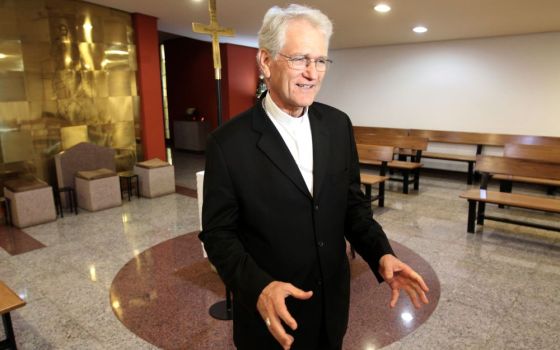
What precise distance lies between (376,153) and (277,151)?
4726mm

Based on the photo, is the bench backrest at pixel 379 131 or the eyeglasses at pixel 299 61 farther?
the bench backrest at pixel 379 131

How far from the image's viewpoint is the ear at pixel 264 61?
1.05 m

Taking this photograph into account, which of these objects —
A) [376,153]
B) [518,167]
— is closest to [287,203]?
[518,167]

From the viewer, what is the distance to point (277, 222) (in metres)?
1.08

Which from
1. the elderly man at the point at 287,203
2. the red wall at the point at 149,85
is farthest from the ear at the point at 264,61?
the red wall at the point at 149,85

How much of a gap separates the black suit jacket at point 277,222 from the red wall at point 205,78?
726 cm

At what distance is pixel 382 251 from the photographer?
1186mm

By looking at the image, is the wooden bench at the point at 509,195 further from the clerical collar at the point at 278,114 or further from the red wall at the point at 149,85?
the red wall at the point at 149,85

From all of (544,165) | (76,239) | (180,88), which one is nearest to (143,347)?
(76,239)

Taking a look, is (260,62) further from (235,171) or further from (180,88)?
(180,88)

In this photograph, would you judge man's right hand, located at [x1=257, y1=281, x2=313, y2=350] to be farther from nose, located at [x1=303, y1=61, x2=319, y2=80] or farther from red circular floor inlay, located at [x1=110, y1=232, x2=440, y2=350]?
red circular floor inlay, located at [x1=110, y1=232, x2=440, y2=350]

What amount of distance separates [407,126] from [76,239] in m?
6.39

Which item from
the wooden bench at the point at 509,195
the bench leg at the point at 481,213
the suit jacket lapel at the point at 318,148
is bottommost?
the bench leg at the point at 481,213

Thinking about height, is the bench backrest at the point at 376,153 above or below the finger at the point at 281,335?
below
